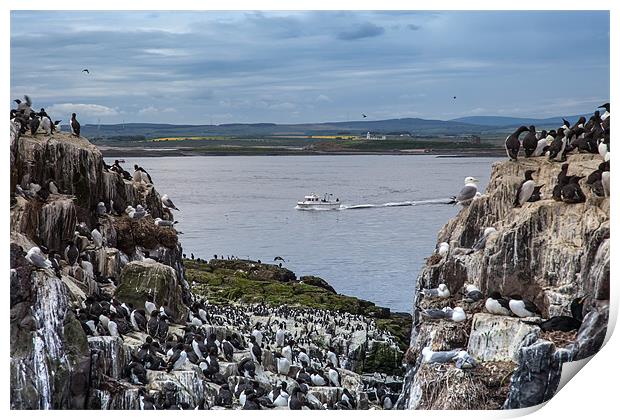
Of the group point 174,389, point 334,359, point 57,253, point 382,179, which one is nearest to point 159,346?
point 174,389

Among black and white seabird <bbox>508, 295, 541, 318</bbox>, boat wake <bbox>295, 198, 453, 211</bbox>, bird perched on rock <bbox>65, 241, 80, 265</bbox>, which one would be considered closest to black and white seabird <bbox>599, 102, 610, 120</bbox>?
black and white seabird <bbox>508, 295, 541, 318</bbox>

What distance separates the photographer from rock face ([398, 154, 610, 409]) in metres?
11.7

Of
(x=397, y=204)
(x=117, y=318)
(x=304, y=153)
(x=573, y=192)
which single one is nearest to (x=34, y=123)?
(x=117, y=318)

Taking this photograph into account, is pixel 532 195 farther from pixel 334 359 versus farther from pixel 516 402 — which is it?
pixel 334 359

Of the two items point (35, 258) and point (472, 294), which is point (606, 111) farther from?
point (35, 258)

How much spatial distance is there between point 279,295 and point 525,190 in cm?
839

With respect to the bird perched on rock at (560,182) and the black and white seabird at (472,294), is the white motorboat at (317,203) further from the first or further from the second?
the bird perched on rock at (560,182)

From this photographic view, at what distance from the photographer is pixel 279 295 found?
67.9 feet

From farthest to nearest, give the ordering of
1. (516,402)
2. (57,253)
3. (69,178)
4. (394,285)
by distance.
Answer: (394,285)
(69,178)
(57,253)
(516,402)

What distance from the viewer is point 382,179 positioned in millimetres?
16125

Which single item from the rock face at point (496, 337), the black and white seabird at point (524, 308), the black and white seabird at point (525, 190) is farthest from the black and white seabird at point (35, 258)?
the black and white seabird at point (525, 190)

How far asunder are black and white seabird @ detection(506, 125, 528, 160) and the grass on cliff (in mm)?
5790

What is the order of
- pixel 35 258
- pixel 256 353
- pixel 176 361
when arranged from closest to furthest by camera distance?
pixel 35 258
pixel 176 361
pixel 256 353

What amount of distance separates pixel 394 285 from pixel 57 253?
6.77m
